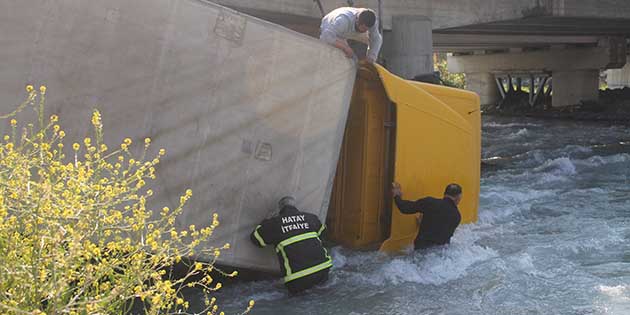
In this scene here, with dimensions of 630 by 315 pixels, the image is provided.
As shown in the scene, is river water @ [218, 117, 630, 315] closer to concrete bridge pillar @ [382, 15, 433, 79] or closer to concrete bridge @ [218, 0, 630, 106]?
concrete bridge pillar @ [382, 15, 433, 79]

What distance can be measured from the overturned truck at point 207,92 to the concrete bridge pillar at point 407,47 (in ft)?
23.7

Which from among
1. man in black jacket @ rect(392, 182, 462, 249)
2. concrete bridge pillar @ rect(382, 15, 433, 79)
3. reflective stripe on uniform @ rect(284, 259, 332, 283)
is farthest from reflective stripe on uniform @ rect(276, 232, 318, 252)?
concrete bridge pillar @ rect(382, 15, 433, 79)

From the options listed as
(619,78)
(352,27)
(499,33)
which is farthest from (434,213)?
(619,78)

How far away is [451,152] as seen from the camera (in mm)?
7355

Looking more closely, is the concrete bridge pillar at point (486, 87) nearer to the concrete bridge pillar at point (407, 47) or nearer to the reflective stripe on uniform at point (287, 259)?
the concrete bridge pillar at point (407, 47)

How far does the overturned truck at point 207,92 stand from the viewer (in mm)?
5371

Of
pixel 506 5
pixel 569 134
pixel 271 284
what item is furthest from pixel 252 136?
pixel 569 134

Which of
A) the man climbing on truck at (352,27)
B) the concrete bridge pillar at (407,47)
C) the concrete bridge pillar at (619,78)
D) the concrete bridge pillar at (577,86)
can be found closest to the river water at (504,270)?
the man climbing on truck at (352,27)

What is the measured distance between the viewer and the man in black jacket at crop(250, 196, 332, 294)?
5766mm

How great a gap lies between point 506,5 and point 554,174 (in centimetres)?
458

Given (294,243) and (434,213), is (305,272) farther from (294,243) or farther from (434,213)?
(434,213)

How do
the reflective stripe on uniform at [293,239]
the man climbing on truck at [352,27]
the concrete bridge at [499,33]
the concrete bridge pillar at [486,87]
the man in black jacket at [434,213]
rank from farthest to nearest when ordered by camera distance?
1. the concrete bridge pillar at [486,87]
2. the concrete bridge at [499,33]
3. the man climbing on truck at [352,27]
4. the man in black jacket at [434,213]
5. the reflective stripe on uniform at [293,239]

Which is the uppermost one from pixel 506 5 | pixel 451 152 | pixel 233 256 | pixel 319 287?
pixel 506 5

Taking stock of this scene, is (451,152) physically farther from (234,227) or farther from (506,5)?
(506,5)
